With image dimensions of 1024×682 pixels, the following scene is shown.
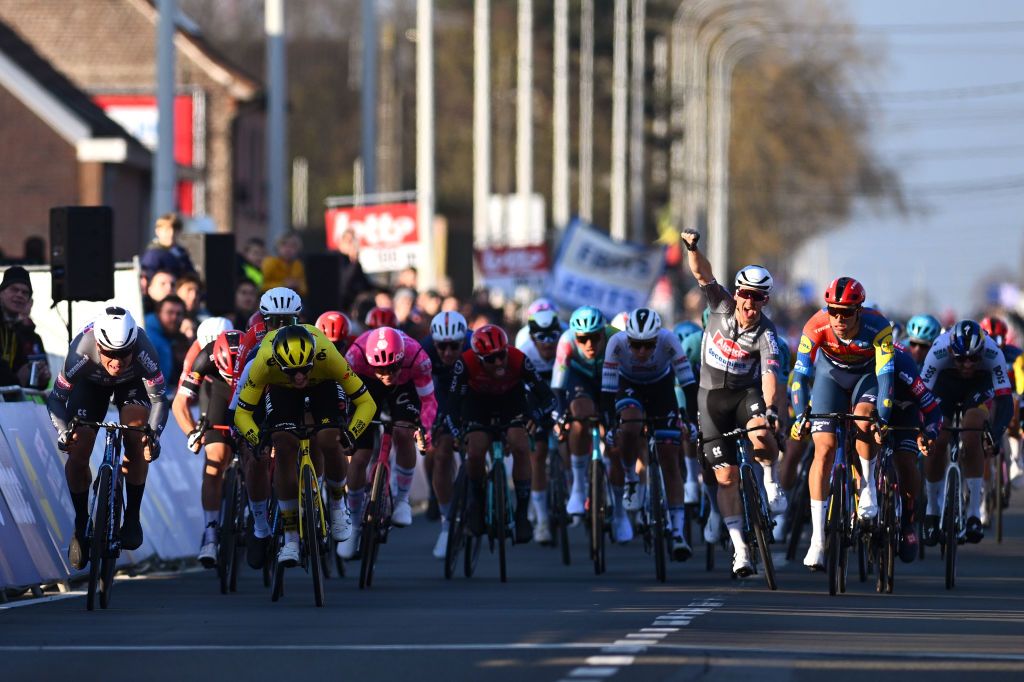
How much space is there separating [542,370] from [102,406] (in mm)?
5830

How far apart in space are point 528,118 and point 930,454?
101 ft

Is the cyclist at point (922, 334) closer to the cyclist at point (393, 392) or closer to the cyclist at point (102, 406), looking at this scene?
the cyclist at point (393, 392)

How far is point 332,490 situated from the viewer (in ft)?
51.7

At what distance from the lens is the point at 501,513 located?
57.1 ft

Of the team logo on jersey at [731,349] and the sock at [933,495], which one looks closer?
the team logo on jersey at [731,349]

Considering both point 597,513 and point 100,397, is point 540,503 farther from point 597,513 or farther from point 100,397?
point 100,397

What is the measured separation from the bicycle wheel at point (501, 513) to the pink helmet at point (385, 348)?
1.12 metres

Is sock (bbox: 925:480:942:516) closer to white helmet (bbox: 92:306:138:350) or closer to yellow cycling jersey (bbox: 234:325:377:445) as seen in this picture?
yellow cycling jersey (bbox: 234:325:377:445)

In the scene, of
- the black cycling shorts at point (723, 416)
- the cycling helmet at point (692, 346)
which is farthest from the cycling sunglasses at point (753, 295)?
the cycling helmet at point (692, 346)

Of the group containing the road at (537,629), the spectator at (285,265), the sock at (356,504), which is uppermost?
the spectator at (285,265)

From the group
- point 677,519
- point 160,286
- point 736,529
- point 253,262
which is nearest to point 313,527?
point 736,529

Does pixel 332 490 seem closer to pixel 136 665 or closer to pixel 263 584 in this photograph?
pixel 263 584

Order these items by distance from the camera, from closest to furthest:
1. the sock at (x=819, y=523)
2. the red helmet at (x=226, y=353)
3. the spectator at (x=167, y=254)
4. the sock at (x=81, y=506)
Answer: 1. the sock at (x=81, y=506)
2. the sock at (x=819, y=523)
3. the red helmet at (x=226, y=353)
4. the spectator at (x=167, y=254)

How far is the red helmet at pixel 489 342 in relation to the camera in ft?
58.3
